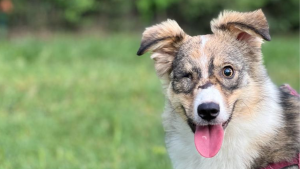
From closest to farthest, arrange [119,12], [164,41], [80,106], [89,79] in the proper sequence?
[164,41], [80,106], [89,79], [119,12]

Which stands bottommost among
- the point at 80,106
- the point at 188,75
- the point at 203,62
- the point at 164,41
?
the point at 80,106

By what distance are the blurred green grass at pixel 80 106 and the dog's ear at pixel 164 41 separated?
1.71 meters

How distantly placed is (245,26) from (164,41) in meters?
0.69

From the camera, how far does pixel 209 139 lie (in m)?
3.74

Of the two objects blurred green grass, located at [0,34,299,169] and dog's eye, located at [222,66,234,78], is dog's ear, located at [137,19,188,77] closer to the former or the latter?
dog's eye, located at [222,66,234,78]

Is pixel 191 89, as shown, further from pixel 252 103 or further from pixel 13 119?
pixel 13 119

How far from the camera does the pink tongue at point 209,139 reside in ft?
12.1

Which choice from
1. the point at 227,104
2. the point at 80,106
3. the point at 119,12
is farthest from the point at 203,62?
the point at 119,12

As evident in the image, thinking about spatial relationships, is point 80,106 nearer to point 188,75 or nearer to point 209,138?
point 188,75

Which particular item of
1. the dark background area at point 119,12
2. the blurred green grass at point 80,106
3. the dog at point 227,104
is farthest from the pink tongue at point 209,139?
the dark background area at point 119,12

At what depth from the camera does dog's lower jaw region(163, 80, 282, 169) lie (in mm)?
3764

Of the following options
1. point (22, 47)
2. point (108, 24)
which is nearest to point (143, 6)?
point (108, 24)

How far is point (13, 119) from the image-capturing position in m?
7.20

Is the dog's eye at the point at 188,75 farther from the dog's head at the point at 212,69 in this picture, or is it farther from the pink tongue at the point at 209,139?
the pink tongue at the point at 209,139
